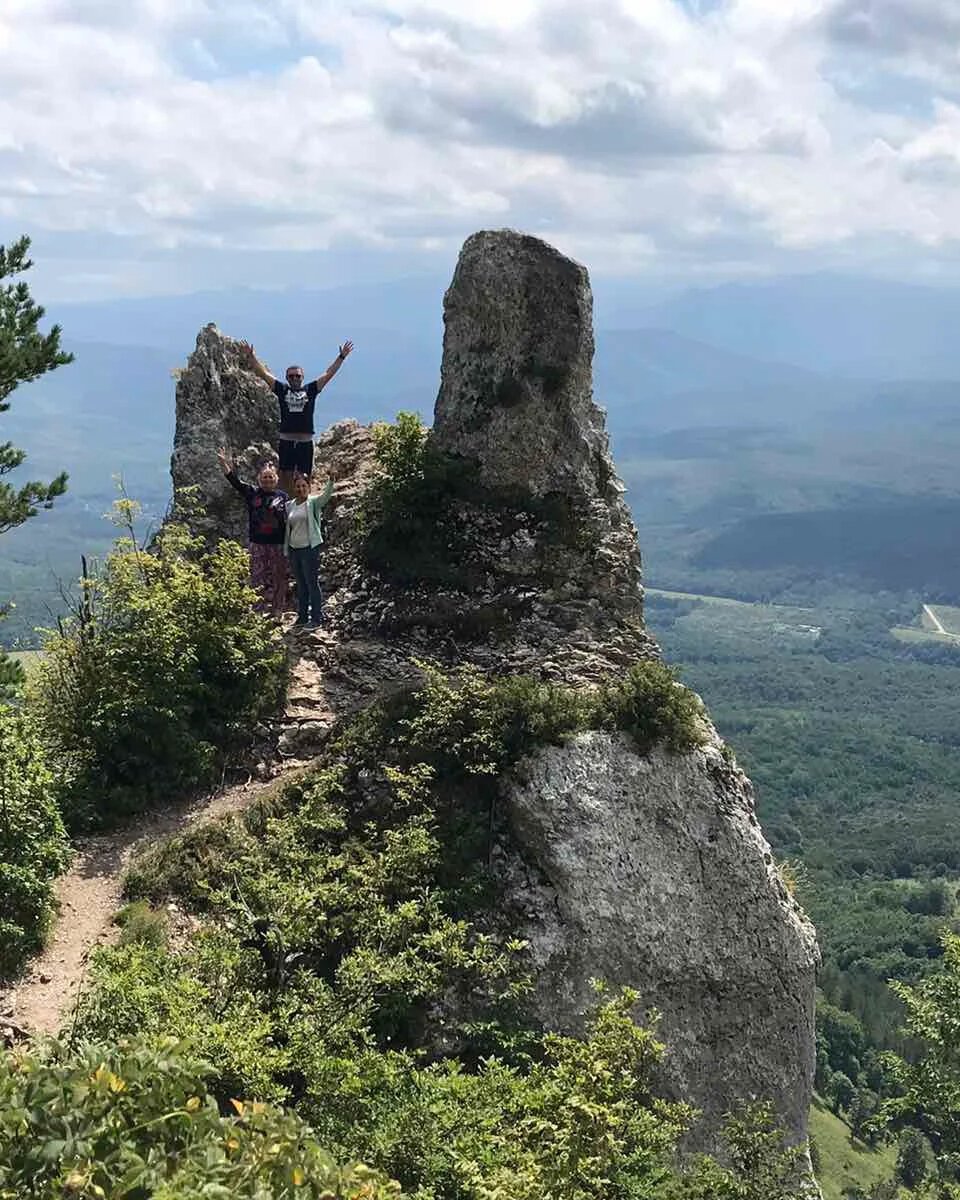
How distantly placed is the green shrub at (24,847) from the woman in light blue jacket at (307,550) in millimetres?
6039

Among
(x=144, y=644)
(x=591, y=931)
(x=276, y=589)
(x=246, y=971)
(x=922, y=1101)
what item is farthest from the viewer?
(x=922, y=1101)

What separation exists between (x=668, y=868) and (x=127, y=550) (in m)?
10.6

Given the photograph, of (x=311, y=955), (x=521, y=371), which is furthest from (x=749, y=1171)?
(x=521, y=371)

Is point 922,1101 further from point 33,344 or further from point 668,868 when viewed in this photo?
point 33,344

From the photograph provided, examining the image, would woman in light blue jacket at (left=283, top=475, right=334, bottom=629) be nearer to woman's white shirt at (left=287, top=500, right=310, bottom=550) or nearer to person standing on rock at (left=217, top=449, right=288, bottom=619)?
woman's white shirt at (left=287, top=500, right=310, bottom=550)

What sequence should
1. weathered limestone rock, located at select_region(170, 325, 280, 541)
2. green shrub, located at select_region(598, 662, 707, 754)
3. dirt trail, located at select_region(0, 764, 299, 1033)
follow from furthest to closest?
weathered limestone rock, located at select_region(170, 325, 280, 541) < green shrub, located at select_region(598, 662, 707, 754) < dirt trail, located at select_region(0, 764, 299, 1033)

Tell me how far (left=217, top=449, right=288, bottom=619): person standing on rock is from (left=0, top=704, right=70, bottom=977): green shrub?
5757 mm

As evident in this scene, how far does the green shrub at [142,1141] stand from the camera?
18.3 ft

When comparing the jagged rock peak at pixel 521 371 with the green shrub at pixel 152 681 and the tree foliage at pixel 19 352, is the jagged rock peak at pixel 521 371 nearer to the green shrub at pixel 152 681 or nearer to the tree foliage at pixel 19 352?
the green shrub at pixel 152 681

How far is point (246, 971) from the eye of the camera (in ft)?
38.7

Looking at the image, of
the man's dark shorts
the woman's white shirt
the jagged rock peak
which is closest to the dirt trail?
the woman's white shirt

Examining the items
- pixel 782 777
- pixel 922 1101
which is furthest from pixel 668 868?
pixel 782 777

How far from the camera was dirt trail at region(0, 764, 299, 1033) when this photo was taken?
38.0ft

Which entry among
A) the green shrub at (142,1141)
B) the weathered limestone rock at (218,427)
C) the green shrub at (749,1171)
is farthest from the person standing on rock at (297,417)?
the green shrub at (142,1141)
